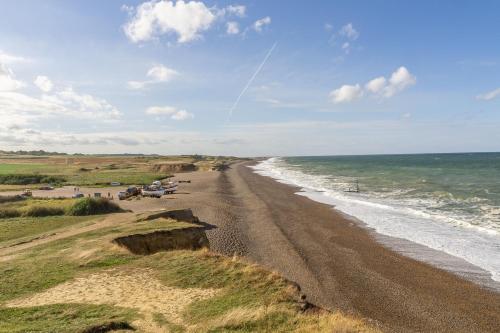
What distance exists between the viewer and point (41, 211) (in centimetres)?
3312

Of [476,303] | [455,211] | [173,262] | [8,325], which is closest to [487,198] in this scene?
[455,211]

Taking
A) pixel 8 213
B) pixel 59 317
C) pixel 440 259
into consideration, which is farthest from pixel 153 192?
pixel 59 317

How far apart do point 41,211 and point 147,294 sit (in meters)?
26.4

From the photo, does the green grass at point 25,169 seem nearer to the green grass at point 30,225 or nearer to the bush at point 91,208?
the bush at point 91,208

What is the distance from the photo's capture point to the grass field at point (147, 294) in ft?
32.2

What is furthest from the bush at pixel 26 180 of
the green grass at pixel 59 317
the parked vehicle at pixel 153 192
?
the green grass at pixel 59 317

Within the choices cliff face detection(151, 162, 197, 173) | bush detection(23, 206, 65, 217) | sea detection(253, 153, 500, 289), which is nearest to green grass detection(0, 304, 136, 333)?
sea detection(253, 153, 500, 289)

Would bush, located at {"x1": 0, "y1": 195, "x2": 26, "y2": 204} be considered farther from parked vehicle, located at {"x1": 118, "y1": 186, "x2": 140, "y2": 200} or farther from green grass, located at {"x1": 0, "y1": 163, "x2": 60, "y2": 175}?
green grass, located at {"x1": 0, "y1": 163, "x2": 60, "y2": 175}

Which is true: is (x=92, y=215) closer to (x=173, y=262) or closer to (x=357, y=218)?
(x=173, y=262)

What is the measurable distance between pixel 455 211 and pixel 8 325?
1493 inches

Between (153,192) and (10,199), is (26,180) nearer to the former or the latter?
(10,199)

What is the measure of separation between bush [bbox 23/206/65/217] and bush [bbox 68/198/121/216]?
122cm

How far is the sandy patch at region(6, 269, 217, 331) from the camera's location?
438 inches

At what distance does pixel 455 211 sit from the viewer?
36000 millimetres
